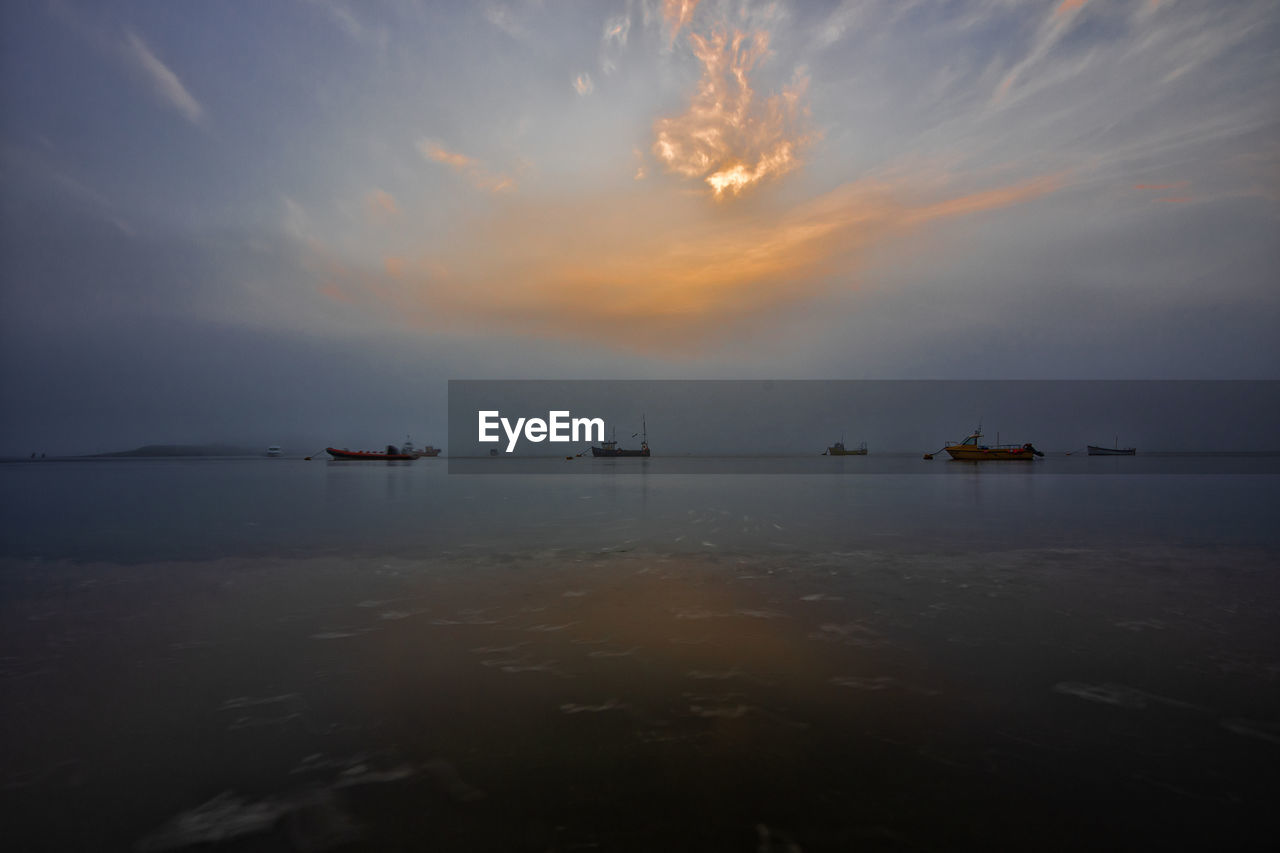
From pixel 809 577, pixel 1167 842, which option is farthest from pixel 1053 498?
pixel 1167 842

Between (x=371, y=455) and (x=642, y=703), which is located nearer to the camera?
(x=642, y=703)

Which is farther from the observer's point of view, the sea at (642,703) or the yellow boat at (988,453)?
the yellow boat at (988,453)

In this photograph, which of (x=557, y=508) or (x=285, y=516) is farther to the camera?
(x=557, y=508)

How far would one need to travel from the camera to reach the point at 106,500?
1281 inches

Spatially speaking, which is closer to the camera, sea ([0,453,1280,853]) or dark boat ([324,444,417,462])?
sea ([0,453,1280,853])

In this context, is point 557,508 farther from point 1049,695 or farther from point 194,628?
point 1049,695

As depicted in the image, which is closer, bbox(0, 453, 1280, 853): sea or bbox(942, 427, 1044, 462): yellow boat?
bbox(0, 453, 1280, 853): sea

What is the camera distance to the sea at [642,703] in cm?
373

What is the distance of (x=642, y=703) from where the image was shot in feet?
18.3

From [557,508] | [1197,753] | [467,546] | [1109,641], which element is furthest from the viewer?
[557,508]

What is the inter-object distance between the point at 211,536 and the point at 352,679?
15590 mm

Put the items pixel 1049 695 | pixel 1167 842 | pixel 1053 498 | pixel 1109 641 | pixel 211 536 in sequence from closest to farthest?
1. pixel 1167 842
2. pixel 1049 695
3. pixel 1109 641
4. pixel 211 536
5. pixel 1053 498

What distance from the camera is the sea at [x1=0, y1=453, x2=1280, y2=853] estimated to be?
3.73 metres

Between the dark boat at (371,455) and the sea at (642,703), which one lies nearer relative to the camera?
the sea at (642,703)
